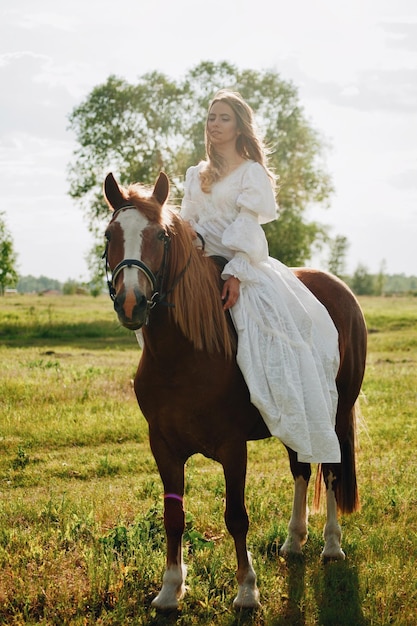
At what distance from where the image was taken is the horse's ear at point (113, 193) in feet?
13.1

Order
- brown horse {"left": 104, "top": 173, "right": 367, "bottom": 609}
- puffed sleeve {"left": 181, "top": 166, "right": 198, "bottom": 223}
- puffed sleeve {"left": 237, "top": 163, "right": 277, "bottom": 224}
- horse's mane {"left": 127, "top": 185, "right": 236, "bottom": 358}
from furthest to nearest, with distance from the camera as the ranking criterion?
puffed sleeve {"left": 181, "top": 166, "right": 198, "bottom": 223} < puffed sleeve {"left": 237, "top": 163, "right": 277, "bottom": 224} < horse's mane {"left": 127, "top": 185, "right": 236, "bottom": 358} < brown horse {"left": 104, "top": 173, "right": 367, "bottom": 609}

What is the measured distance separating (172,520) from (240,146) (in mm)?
2747

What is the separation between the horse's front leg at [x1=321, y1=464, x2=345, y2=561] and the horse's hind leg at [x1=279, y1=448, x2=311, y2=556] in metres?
0.18

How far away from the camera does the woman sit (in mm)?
4516

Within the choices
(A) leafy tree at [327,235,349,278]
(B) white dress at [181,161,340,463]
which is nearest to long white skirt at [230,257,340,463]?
(B) white dress at [181,161,340,463]

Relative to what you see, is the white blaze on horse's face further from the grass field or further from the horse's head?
the grass field

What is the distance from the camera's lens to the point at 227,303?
449 centimetres

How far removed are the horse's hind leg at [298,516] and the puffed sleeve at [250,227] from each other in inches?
69.2

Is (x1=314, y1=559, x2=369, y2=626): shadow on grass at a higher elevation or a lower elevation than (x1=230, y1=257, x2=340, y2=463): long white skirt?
lower

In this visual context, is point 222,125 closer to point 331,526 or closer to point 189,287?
point 189,287

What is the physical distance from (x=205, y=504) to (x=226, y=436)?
7.52 feet

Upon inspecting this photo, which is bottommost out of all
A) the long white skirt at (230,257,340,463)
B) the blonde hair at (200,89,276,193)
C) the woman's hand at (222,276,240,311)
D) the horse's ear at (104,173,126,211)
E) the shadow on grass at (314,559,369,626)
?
the shadow on grass at (314,559,369,626)

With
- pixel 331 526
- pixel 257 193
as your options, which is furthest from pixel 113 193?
pixel 331 526

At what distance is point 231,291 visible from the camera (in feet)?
14.8
